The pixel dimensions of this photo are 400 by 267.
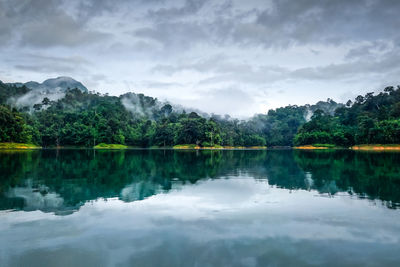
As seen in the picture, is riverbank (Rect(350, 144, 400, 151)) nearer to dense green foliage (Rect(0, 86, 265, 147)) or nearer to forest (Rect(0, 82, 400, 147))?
forest (Rect(0, 82, 400, 147))

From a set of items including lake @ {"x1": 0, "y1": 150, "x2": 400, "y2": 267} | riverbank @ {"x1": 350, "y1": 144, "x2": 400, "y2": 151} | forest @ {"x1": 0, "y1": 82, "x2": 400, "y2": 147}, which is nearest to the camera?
lake @ {"x1": 0, "y1": 150, "x2": 400, "y2": 267}

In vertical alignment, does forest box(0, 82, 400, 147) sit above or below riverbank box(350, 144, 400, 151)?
above

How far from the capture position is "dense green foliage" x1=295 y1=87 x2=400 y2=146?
314ft

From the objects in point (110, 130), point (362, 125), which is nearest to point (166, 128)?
point (110, 130)

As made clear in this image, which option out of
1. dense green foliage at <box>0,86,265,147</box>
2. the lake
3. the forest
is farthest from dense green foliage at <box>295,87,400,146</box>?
the lake

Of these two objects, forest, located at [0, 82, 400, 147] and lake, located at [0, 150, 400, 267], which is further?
forest, located at [0, 82, 400, 147]

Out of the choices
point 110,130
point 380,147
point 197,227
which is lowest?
point 197,227

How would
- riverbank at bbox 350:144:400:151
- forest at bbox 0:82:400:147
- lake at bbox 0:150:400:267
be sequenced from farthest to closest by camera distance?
1. forest at bbox 0:82:400:147
2. riverbank at bbox 350:144:400:151
3. lake at bbox 0:150:400:267

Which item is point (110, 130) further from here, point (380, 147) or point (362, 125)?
point (380, 147)

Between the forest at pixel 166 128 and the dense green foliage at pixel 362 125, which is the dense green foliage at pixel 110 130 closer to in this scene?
the forest at pixel 166 128

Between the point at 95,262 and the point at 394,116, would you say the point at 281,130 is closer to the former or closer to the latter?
the point at 394,116

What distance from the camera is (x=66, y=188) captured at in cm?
1376

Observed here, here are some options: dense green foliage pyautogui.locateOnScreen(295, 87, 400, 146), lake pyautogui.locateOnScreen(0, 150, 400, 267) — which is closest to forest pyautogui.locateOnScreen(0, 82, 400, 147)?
dense green foliage pyautogui.locateOnScreen(295, 87, 400, 146)

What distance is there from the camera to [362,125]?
332 feet
